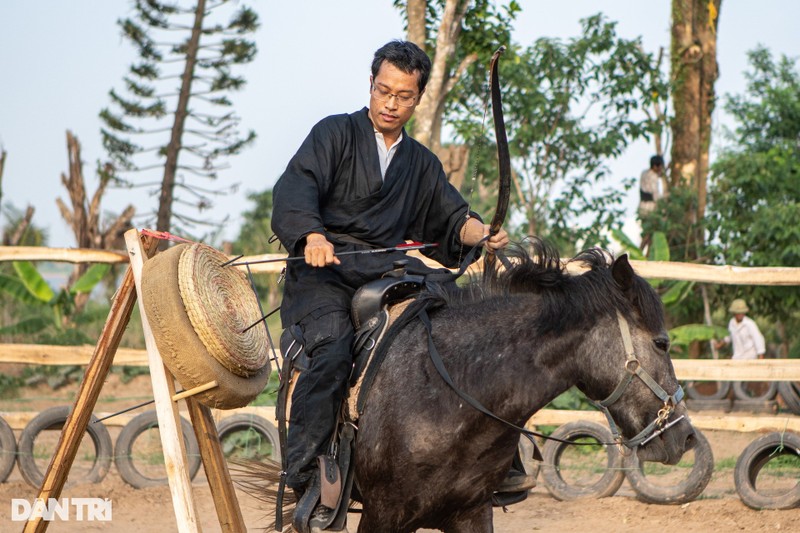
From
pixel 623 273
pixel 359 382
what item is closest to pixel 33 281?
pixel 359 382

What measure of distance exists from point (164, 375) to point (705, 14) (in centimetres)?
Answer: 1388

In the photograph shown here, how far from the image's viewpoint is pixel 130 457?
7.50 meters

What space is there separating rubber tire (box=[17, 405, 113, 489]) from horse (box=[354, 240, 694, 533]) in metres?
4.49

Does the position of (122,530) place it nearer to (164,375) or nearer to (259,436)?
(259,436)

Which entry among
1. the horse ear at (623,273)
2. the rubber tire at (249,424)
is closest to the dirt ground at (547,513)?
the rubber tire at (249,424)

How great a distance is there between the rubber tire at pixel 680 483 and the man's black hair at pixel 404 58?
3.71 metres

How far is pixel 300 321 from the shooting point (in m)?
3.81

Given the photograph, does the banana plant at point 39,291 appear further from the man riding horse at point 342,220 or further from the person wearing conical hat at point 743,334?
the man riding horse at point 342,220

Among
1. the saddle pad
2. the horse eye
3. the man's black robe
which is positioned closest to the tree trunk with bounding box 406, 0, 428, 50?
the man's black robe

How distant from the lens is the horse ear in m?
3.38

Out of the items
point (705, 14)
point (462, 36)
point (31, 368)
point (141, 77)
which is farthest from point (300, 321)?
point (141, 77)

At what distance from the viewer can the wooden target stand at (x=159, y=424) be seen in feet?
13.6

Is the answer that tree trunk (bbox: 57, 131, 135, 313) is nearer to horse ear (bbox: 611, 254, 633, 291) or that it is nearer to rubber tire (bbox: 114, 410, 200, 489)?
rubber tire (bbox: 114, 410, 200, 489)

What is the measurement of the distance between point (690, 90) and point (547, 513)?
1049 centimetres
